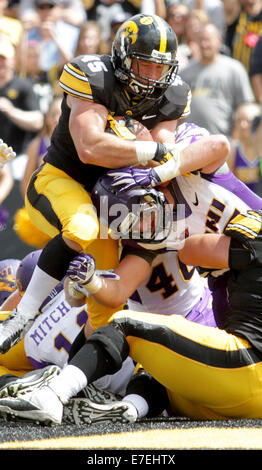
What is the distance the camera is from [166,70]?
4.21m

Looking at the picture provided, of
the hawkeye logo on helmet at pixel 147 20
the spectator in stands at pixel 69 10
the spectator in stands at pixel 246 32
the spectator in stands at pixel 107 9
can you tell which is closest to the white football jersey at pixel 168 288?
the hawkeye logo on helmet at pixel 147 20

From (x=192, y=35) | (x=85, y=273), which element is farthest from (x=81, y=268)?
(x=192, y=35)

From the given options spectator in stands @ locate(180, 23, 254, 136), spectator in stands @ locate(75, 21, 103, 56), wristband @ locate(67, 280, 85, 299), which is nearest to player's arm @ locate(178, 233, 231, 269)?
wristband @ locate(67, 280, 85, 299)

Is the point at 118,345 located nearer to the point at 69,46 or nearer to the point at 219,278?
the point at 219,278

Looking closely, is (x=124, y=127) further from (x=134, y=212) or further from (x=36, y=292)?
(x=36, y=292)

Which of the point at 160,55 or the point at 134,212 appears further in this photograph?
the point at 160,55

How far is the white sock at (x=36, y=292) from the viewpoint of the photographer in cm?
426

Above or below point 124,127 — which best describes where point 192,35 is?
below

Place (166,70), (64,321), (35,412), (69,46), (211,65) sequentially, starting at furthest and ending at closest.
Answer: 1. (69,46)
2. (211,65)
3. (64,321)
4. (166,70)
5. (35,412)

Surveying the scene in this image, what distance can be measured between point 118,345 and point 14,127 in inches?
179

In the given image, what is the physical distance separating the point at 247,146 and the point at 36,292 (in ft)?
11.3

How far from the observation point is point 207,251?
3.80m
